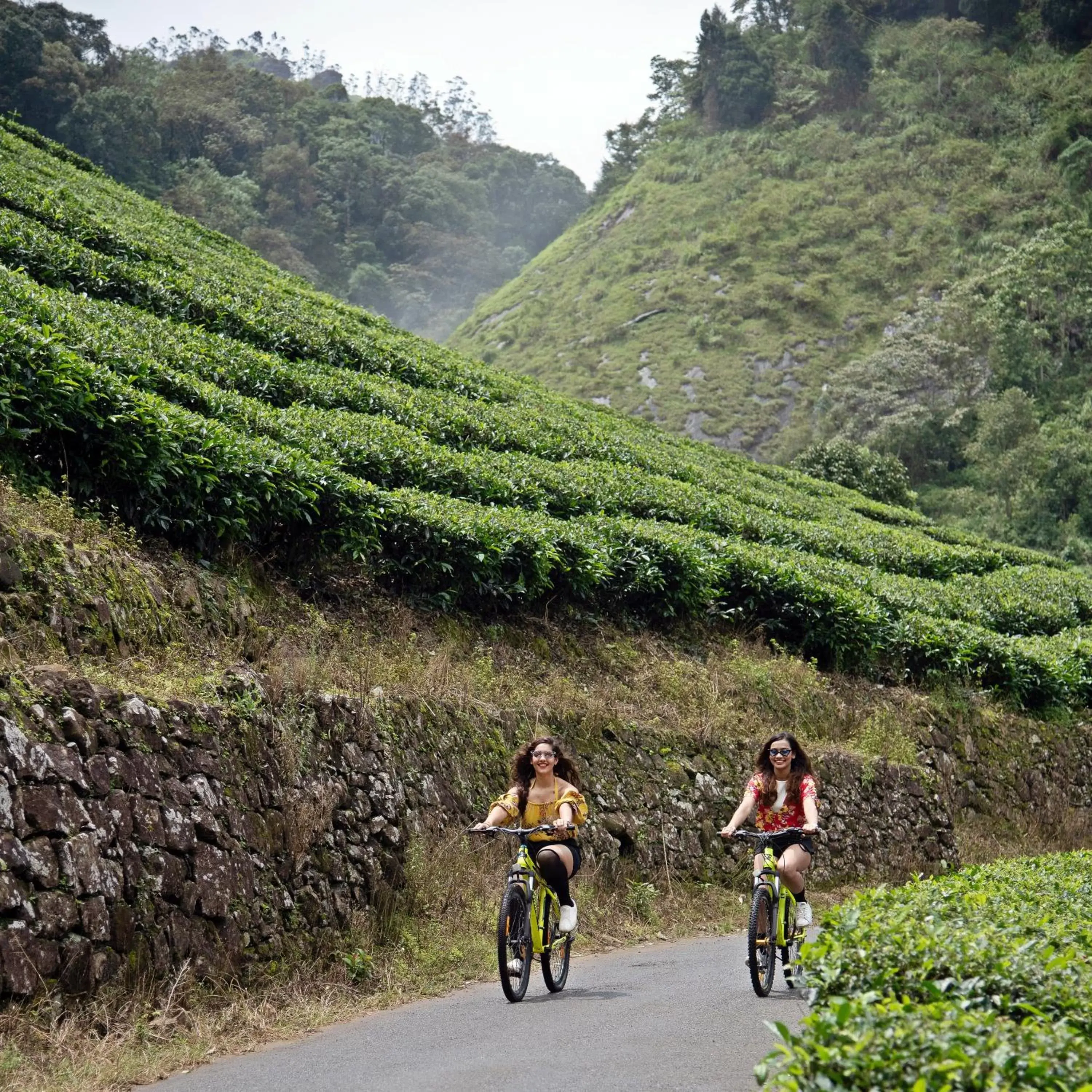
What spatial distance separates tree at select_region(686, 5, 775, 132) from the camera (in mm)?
102562

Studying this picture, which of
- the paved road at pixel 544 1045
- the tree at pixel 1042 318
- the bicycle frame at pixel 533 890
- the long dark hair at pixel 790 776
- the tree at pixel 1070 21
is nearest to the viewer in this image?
the paved road at pixel 544 1045

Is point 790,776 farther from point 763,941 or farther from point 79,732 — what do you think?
point 79,732

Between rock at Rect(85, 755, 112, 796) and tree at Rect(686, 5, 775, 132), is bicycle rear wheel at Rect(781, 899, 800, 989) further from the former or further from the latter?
tree at Rect(686, 5, 775, 132)

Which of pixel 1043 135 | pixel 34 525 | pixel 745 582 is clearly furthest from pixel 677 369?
pixel 34 525

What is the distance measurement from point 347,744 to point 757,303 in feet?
238

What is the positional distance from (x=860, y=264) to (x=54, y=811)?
8079 cm

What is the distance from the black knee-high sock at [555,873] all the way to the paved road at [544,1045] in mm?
697

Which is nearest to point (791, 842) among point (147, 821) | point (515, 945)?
point (515, 945)

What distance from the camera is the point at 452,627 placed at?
13.8 meters

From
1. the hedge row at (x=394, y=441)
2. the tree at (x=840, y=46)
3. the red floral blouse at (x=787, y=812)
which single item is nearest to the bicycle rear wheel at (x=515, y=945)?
the red floral blouse at (x=787, y=812)

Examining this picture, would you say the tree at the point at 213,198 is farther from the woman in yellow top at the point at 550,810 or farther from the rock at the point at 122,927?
the rock at the point at 122,927

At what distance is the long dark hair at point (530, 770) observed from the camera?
869 cm

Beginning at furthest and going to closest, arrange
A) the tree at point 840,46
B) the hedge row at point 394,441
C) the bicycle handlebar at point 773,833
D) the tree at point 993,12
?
the tree at point 840,46, the tree at point 993,12, the hedge row at point 394,441, the bicycle handlebar at point 773,833

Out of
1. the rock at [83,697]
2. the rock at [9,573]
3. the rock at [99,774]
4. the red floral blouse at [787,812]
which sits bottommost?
the red floral blouse at [787,812]
